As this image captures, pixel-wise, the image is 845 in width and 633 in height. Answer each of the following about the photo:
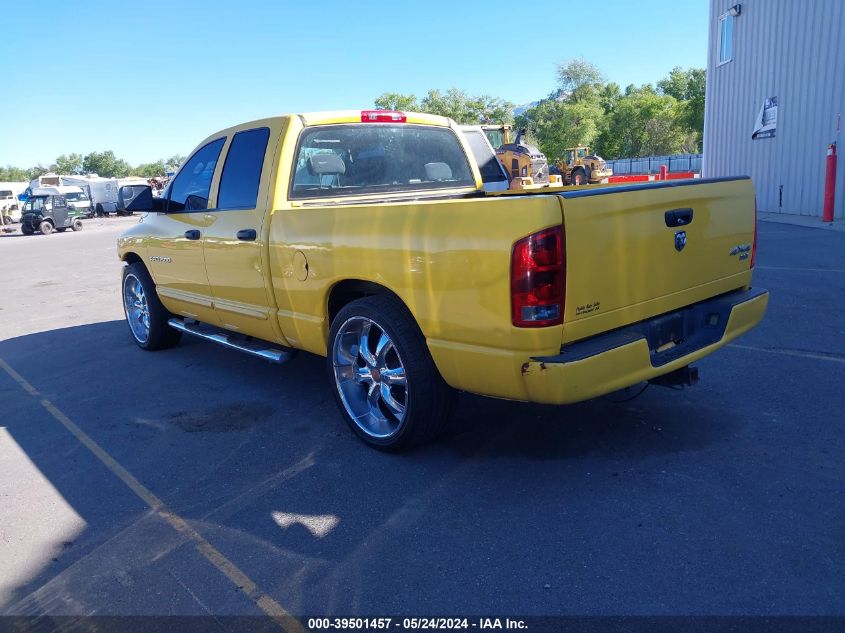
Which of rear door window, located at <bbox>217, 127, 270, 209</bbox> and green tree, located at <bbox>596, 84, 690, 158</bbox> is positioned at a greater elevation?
green tree, located at <bbox>596, 84, 690, 158</bbox>

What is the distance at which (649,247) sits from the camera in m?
3.29

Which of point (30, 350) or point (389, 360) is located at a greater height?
point (389, 360)

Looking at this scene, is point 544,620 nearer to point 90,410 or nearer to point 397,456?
point 397,456

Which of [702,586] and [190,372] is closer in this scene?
[702,586]

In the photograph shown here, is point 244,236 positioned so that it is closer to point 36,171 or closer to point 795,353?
point 795,353

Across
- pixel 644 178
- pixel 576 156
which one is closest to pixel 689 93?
pixel 576 156

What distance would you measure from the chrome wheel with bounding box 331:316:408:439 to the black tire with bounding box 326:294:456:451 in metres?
0.03

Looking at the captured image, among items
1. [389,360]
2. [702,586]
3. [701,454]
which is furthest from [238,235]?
[702,586]

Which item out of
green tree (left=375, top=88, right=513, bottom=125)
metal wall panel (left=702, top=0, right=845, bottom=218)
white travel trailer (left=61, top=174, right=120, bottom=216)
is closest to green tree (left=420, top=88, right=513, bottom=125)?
green tree (left=375, top=88, right=513, bottom=125)

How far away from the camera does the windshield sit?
33.1 meters

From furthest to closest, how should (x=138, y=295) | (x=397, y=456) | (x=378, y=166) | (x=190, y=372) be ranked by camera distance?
(x=138, y=295) → (x=190, y=372) → (x=378, y=166) → (x=397, y=456)

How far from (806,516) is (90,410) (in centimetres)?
461

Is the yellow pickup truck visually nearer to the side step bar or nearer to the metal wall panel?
the side step bar

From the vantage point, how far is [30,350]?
23.4ft
